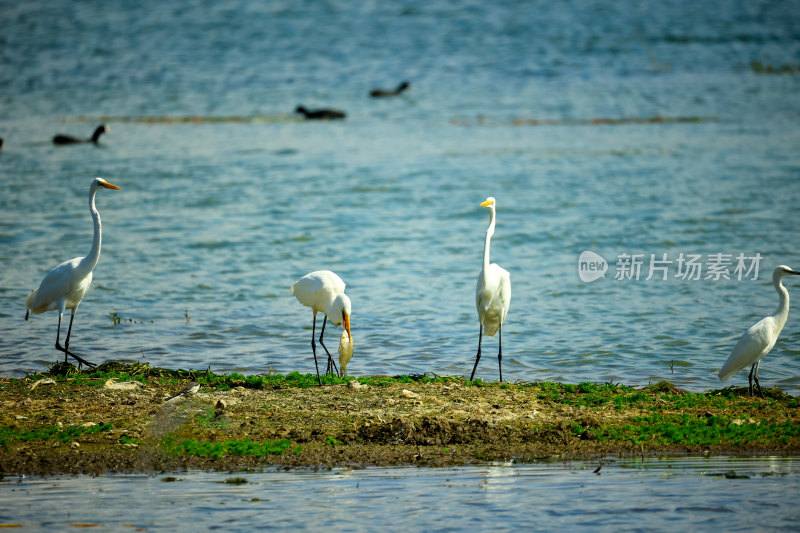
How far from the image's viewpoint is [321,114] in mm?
32031

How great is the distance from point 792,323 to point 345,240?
8.77 meters

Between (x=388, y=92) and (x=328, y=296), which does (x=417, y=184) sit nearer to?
(x=328, y=296)

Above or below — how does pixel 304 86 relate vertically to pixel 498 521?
above

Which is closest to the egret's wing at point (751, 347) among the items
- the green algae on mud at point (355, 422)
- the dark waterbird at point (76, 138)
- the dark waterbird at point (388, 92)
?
the green algae on mud at point (355, 422)

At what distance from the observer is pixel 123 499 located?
614 cm

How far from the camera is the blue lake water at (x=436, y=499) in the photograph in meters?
5.77

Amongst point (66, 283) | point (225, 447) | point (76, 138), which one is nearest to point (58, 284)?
point (66, 283)

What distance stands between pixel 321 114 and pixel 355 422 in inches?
1006

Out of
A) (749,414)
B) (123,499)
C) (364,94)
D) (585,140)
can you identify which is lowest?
(123,499)

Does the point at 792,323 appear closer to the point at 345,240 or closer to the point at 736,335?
the point at 736,335

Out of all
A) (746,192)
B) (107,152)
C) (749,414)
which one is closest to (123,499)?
(749,414)

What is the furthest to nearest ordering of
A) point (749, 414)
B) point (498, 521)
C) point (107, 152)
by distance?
point (107, 152), point (749, 414), point (498, 521)

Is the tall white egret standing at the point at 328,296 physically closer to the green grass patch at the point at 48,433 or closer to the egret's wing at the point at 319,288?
the egret's wing at the point at 319,288

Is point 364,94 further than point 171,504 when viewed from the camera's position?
Yes
